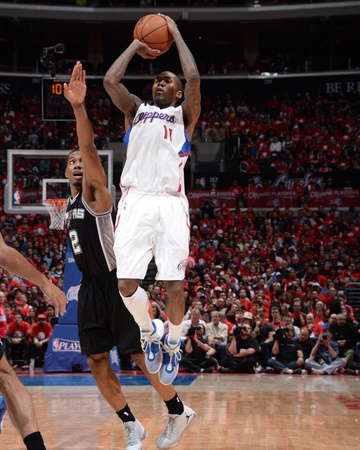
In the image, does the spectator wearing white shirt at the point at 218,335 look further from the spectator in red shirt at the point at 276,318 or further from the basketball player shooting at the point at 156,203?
the basketball player shooting at the point at 156,203

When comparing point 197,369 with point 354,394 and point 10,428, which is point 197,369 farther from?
point 10,428

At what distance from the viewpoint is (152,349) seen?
592cm

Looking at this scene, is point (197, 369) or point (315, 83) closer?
point (197, 369)

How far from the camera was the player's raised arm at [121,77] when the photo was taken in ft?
19.3

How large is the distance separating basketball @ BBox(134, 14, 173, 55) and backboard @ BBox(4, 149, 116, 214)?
21.7ft

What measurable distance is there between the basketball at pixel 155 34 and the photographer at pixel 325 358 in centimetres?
922

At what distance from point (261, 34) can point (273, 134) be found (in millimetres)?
6350

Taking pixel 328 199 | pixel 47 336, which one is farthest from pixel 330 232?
pixel 47 336

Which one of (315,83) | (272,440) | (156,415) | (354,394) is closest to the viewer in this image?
(272,440)

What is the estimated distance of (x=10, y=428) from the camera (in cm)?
765

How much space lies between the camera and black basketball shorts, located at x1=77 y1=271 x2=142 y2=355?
6074mm

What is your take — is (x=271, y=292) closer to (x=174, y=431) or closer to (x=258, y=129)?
(x=174, y=431)

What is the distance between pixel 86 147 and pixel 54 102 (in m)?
7.41

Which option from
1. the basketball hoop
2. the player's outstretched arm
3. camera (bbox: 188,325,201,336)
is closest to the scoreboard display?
the basketball hoop
